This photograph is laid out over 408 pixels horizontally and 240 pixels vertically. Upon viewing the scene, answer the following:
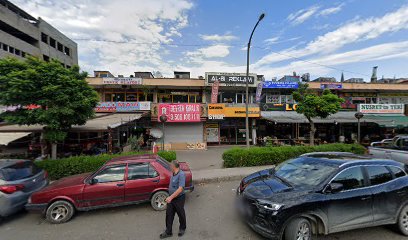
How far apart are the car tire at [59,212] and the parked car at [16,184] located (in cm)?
103

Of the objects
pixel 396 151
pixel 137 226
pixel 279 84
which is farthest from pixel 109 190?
pixel 279 84

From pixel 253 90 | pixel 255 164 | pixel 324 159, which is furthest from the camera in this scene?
pixel 253 90

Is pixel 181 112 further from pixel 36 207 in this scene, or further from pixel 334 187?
pixel 334 187

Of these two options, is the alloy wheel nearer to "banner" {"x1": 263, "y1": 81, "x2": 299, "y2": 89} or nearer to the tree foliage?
the tree foliage

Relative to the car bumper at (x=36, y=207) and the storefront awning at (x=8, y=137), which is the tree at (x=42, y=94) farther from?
the car bumper at (x=36, y=207)

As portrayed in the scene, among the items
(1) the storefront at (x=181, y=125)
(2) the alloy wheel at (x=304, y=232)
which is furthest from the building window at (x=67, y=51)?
(2) the alloy wheel at (x=304, y=232)

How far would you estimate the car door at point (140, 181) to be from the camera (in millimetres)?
5293

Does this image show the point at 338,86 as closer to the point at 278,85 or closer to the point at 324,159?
the point at 278,85

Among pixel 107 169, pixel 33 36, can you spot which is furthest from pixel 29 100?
pixel 33 36

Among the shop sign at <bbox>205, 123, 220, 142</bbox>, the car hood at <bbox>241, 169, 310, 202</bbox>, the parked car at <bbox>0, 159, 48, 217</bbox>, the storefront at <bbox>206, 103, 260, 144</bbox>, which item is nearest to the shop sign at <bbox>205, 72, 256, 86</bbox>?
the storefront at <bbox>206, 103, 260, 144</bbox>

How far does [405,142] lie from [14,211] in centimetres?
1530

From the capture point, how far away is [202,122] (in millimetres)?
18391

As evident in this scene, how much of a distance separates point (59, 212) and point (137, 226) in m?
2.21

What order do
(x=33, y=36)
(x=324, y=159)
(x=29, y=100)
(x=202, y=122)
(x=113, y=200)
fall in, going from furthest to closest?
(x=33, y=36)
(x=202, y=122)
(x=29, y=100)
(x=113, y=200)
(x=324, y=159)
